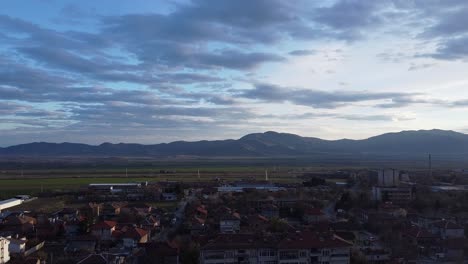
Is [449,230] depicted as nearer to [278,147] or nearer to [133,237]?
[133,237]

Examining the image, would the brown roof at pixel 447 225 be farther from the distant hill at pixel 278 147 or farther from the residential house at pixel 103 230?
the distant hill at pixel 278 147

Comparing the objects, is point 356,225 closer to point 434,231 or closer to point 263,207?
point 434,231

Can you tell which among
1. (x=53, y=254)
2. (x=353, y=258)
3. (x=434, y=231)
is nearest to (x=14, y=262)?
(x=53, y=254)

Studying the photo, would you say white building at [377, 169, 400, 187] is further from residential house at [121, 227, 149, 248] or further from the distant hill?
the distant hill

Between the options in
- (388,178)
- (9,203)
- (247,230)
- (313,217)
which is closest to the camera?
→ (247,230)

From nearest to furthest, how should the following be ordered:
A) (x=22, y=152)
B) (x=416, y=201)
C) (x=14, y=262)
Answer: (x=14, y=262), (x=416, y=201), (x=22, y=152)

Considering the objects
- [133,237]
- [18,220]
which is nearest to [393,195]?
[133,237]
